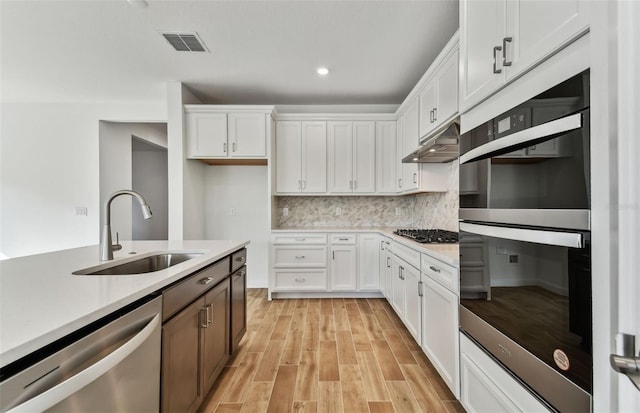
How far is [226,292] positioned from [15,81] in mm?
4115

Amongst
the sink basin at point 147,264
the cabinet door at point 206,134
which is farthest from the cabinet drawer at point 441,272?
the cabinet door at point 206,134

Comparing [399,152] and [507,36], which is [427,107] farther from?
[507,36]

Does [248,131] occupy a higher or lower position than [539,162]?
higher

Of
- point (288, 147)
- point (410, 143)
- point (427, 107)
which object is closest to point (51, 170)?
point (288, 147)

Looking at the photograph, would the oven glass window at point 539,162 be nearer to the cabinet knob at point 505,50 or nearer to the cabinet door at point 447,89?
the cabinet knob at point 505,50

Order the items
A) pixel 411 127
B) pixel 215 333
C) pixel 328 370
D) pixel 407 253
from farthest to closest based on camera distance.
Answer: pixel 411 127, pixel 407 253, pixel 328 370, pixel 215 333

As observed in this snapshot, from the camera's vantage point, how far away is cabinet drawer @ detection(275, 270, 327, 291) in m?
3.62

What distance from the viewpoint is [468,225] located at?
1.28 metres

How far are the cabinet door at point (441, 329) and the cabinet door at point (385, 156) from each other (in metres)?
1.99

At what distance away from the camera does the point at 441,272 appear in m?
1.74

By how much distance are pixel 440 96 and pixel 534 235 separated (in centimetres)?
170

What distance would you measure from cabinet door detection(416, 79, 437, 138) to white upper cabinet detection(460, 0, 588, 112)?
3.36 feet

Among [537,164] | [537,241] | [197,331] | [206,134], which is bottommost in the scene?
[197,331]

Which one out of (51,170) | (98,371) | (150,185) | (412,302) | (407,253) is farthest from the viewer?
(150,185)
